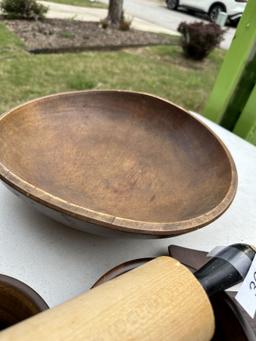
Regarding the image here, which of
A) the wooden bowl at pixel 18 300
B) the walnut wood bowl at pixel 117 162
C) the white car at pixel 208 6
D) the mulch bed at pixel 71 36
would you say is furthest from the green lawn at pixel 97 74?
the white car at pixel 208 6

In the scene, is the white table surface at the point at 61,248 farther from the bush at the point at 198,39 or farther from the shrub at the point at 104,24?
the shrub at the point at 104,24

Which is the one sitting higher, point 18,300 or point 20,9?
point 18,300

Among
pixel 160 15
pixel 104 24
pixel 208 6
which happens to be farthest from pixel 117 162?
pixel 208 6

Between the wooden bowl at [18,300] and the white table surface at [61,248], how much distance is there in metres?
0.10

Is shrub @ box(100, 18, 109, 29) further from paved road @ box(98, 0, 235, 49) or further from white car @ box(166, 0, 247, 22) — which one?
white car @ box(166, 0, 247, 22)

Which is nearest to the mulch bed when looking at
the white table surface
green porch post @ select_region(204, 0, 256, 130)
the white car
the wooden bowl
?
green porch post @ select_region(204, 0, 256, 130)

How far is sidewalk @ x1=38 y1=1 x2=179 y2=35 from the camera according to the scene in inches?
189

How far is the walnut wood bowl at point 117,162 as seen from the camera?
1.70 ft

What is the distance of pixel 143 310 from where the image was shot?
340 mm

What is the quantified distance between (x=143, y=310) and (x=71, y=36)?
3.72 m

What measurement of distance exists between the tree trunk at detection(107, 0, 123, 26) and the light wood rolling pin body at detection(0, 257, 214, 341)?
176 inches

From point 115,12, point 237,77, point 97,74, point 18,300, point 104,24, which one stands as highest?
point 237,77

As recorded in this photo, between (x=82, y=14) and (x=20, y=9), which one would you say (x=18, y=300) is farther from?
(x=82, y=14)

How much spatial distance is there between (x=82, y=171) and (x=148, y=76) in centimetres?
262
